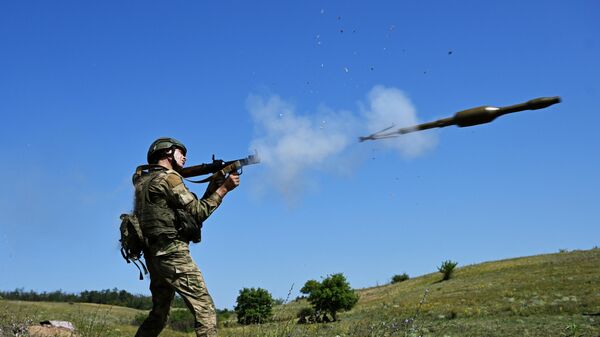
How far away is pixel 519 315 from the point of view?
2386 cm

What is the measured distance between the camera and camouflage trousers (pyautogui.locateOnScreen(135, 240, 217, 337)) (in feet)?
20.3

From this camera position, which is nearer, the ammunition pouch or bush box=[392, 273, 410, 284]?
the ammunition pouch

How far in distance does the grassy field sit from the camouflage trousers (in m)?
0.83

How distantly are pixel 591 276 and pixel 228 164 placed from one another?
30.8 m

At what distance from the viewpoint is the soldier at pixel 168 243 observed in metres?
6.25

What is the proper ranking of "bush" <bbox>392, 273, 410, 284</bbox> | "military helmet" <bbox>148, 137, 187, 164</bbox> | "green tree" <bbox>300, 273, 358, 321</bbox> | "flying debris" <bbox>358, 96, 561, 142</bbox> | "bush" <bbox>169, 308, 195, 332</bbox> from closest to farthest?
"flying debris" <bbox>358, 96, 561, 142</bbox> → "military helmet" <bbox>148, 137, 187, 164</bbox> → "bush" <bbox>169, 308, 195, 332</bbox> → "green tree" <bbox>300, 273, 358, 321</bbox> → "bush" <bbox>392, 273, 410, 284</bbox>

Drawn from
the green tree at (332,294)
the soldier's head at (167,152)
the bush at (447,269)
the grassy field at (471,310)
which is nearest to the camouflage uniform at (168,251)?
the soldier's head at (167,152)

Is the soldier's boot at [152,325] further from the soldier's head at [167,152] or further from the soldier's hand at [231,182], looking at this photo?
the soldier's head at [167,152]

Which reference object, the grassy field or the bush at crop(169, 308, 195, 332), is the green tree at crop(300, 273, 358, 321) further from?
the bush at crop(169, 308, 195, 332)

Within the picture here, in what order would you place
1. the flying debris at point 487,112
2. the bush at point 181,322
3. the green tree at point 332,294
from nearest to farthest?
the flying debris at point 487,112 < the bush at point 181,322 < the green tree at point 332,294

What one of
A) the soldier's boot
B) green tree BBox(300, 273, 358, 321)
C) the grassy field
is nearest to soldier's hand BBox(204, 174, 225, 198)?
the soldier's boot

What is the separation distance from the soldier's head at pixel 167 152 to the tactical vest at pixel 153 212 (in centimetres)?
26

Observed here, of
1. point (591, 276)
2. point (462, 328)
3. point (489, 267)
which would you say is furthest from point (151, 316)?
point (489, 267)

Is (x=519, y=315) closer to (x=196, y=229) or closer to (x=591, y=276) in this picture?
(x=591, y=276)
